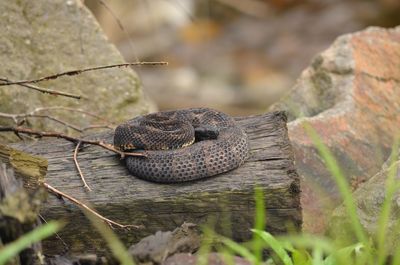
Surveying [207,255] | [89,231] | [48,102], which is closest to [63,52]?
[48,102]

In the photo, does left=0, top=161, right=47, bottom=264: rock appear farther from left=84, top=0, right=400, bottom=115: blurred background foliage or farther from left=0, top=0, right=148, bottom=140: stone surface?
left=84, top=0, right=400, bottom=115: blurred background foliage

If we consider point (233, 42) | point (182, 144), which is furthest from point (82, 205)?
point (233, 42)

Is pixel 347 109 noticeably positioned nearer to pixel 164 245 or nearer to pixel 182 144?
pixel 182 144

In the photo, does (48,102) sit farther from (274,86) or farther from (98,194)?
(274,86)

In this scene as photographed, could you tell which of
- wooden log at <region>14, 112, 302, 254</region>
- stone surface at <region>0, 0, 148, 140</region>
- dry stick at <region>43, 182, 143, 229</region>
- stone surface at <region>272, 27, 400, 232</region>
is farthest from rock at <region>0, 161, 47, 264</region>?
stone surface at <region>0, 0, 148, 140</region>

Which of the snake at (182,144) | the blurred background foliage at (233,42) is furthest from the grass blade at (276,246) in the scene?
the blurred background foliage at (233,42)

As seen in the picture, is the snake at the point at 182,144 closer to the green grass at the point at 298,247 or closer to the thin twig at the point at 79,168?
the thin twig at the point at 79,168
